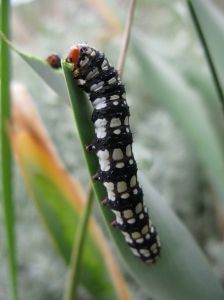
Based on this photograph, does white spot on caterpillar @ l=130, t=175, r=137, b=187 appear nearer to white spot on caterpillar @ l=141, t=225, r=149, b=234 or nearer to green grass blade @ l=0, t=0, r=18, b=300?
white spot on caterpillar @ l=141, t=225, r=149, b=234

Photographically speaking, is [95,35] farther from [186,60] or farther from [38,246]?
[38,246]

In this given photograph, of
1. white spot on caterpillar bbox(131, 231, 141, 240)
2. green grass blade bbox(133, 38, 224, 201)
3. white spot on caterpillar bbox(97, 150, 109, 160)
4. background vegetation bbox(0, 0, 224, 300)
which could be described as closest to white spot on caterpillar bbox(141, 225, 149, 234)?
white spot on caterpillar bbox(131, 231, 141, 240)

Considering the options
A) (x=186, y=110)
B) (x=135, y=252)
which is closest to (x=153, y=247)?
(x=135, y=252)

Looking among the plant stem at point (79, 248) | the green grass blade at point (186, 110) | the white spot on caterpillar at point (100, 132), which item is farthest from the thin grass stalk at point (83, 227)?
the green grass blade at point (186, 110)

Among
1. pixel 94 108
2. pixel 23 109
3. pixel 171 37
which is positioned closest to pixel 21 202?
pixel 23 109

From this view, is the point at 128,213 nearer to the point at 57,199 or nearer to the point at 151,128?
the point at 57,199

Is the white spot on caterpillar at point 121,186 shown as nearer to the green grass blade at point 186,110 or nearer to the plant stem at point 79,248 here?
the plant stem at point 79,248
